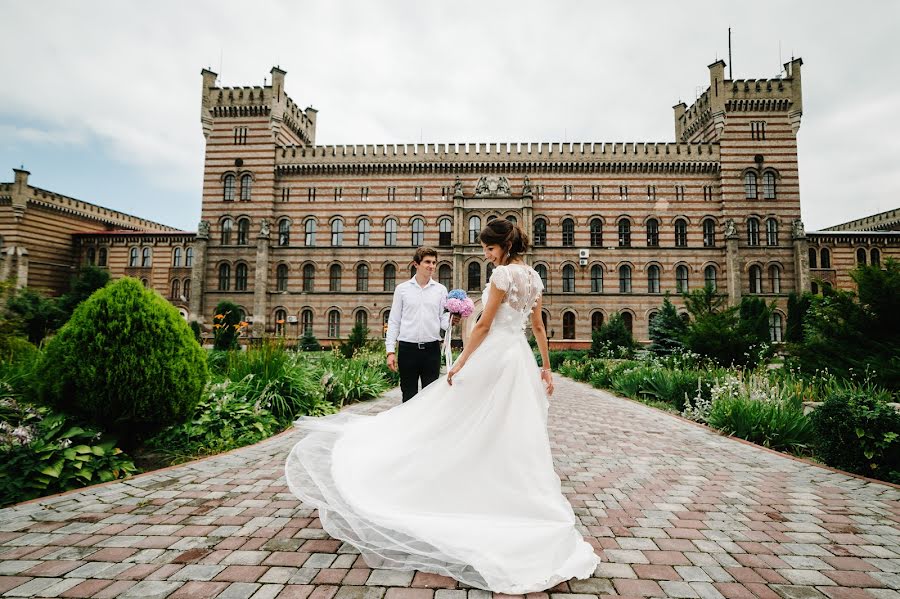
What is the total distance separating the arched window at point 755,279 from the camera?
1152 inches

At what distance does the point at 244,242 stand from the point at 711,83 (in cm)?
3457

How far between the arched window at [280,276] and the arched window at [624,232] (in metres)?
24.0

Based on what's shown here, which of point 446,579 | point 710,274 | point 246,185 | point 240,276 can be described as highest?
point 246,185

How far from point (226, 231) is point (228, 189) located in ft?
9.96

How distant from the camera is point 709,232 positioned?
30.1 m

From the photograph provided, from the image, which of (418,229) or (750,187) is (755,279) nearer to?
(750,187)

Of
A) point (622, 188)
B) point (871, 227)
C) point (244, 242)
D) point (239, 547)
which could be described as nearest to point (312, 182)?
point (244, 242)

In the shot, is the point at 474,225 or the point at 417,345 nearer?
the point at 417,345

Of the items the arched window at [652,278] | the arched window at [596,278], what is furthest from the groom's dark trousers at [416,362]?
the arched window at [652,278]

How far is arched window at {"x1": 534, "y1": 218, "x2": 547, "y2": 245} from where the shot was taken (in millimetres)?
30500

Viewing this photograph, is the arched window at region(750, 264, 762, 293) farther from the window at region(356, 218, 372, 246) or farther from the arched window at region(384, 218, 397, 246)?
the window at region(356, 218, 372, 246)

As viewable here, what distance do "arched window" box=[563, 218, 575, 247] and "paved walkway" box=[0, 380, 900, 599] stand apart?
87.2ft

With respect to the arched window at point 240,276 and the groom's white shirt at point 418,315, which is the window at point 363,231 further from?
the groom's white shirt at point 418,315

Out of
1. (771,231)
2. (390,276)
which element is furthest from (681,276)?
(390,276)
